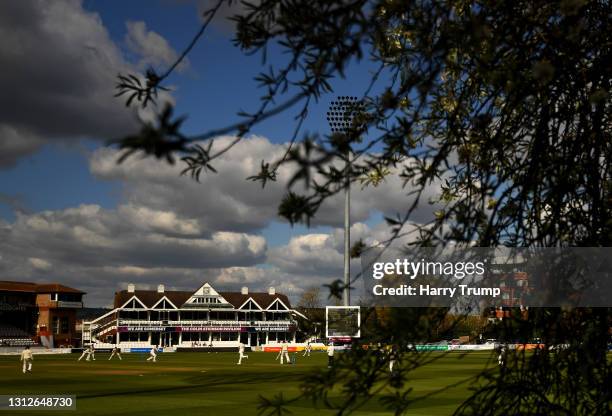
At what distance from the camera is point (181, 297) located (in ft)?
429

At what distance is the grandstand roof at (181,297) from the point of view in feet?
411

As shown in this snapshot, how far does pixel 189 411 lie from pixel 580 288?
16744 millimetres

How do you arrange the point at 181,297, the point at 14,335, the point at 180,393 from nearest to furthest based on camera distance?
the point at 180,393 → the point at 14,335 → the point at 181,297

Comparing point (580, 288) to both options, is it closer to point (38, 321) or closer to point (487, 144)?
point (487, 144)

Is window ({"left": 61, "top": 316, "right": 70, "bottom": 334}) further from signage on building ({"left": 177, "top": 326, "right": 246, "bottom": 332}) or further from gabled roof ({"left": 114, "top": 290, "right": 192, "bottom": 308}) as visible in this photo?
signage on building ({"left": 177, "top": 326, "right": 246, "bottom": 332})

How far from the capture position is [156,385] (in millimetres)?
32312

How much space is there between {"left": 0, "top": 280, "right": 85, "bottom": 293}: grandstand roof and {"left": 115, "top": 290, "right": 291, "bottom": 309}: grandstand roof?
802 centimetres

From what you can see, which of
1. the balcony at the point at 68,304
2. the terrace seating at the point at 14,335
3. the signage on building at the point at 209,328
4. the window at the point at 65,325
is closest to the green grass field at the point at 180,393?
the terrace seating at the point at 14,335

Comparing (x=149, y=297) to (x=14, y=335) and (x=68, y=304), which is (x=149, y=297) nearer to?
(x=68, y=304)

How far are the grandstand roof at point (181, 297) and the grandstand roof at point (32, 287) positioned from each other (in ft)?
26.3

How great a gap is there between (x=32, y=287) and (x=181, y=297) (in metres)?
23.0

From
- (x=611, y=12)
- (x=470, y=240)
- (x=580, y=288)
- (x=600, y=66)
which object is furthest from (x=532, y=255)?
(x=611, y=12)

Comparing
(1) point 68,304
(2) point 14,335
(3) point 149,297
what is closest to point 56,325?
(1) point 68,304

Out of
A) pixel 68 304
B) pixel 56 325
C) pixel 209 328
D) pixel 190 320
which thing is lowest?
pixel 209 328
